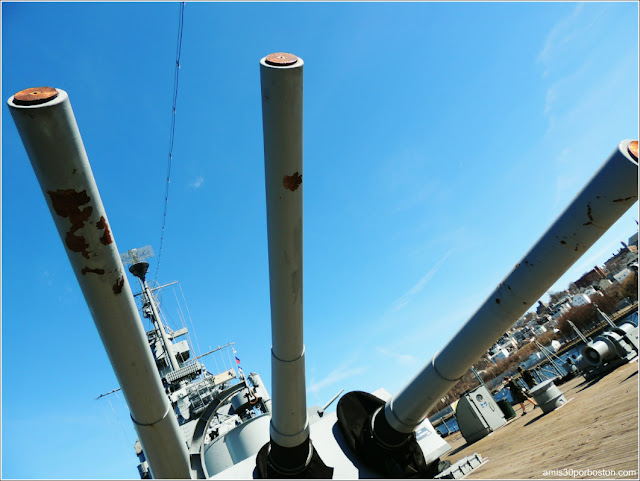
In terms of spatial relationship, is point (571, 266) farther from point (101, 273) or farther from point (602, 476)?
point (101, 273)

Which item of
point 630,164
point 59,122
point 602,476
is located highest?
point 59,122

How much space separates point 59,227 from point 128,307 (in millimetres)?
489

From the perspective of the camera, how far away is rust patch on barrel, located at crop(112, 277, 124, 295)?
1.69m

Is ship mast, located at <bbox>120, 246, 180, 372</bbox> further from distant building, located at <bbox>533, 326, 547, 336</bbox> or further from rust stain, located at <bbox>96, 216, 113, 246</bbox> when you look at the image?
distant building, located at <bbox>533, 326, 547, 336</bbox>

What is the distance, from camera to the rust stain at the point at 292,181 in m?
1.84

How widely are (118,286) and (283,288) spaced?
881mm

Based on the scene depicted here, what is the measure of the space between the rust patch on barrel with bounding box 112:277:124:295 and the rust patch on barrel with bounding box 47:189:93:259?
23cm

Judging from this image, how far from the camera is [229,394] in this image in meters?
5.02

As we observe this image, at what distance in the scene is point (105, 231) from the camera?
1.58 m

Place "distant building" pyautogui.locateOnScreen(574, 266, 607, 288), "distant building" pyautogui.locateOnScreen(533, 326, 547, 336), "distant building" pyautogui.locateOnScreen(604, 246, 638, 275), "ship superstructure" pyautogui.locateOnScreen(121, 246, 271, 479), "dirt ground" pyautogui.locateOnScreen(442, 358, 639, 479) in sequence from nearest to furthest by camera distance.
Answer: "dirt ground" pyautogui.locateOnScreen(442, 358, 639, 479) → "ship superstructure" pyautogui.locateOnScreen(121, 246, 271, 479) → "distant building" pyautogui.locateOnScreen(533, 326, 547, 336) → "distant building" pyautogui.locateOnScreen(604, 246, 638, 275) → "distant building" pyautogui.locateOnScreen(574, 266, 607, 288)

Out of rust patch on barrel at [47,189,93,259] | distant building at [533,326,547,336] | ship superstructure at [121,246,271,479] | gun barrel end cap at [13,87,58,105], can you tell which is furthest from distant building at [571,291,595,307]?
gun barrel end cap at [13,87,58,105]

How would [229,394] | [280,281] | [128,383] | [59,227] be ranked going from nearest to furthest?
[59,227] < [128,383] < [280,281] < [229,394]

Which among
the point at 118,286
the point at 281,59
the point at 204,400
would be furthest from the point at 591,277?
the point at 118,286

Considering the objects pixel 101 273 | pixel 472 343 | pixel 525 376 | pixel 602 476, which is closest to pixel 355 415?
pixel 472 343
